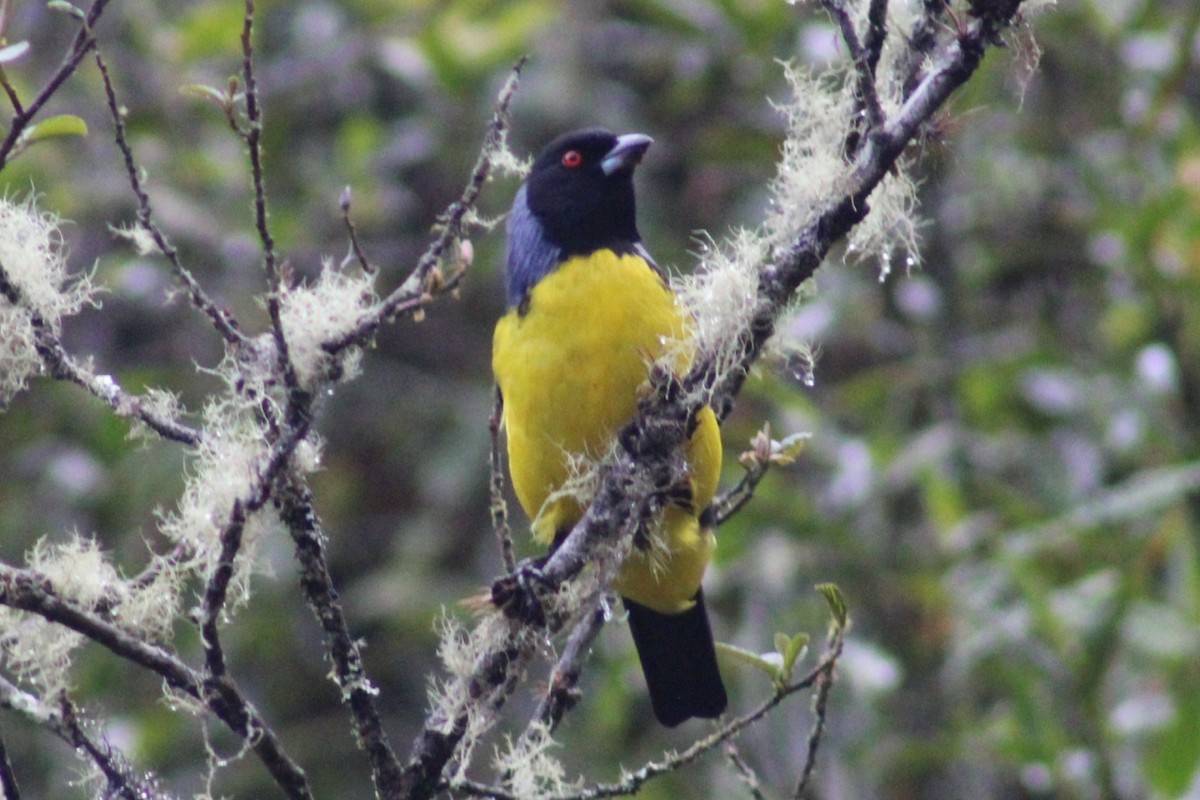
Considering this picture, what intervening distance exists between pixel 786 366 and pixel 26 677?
56.4 inches

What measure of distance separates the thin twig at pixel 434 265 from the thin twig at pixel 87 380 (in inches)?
13.3

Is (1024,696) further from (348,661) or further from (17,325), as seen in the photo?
(17,325)

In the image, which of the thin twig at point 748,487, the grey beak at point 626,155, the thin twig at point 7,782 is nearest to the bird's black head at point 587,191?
the grey beak at point 626,155

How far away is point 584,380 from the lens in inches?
130

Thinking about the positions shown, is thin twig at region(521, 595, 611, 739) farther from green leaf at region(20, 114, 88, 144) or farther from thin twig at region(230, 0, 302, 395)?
green leaf at region(20, 114, 88, 144)

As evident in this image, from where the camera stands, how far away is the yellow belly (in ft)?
10.8

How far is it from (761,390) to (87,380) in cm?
272

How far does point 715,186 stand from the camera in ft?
20.8

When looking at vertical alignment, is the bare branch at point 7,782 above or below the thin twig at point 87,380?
below

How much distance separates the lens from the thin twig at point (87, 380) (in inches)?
93.2

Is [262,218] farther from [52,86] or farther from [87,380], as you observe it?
[87,380]

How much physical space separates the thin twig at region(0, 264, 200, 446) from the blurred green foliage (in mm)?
2194

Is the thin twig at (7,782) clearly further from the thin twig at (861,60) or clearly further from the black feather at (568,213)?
the black feather at (568,213)

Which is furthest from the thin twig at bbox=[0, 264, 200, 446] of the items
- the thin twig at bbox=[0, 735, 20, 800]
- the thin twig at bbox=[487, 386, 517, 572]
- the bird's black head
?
the bird's black head
